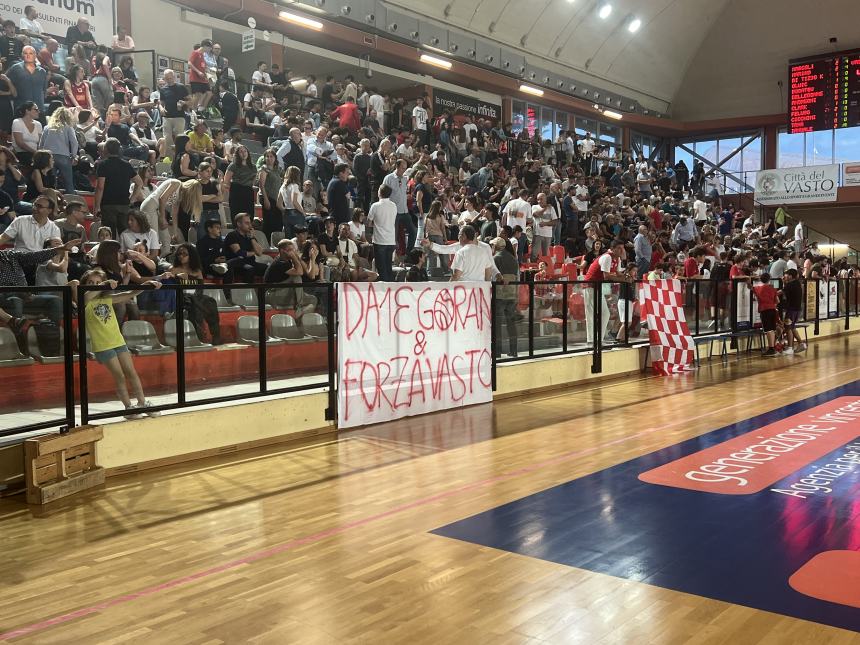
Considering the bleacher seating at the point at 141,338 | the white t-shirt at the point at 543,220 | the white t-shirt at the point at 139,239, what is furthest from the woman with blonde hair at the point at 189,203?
the white t-shirt at the point at 543,220

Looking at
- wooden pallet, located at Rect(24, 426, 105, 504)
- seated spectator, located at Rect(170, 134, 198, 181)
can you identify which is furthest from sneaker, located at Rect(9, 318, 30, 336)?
seated spectator, located at Rect(170, 134, 198, 181)

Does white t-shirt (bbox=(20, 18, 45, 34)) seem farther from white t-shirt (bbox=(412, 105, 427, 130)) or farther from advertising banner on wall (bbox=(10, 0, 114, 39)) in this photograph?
white t-shirt (bbox=(412, 105, 427, 130))

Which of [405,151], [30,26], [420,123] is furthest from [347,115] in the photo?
[30,26]

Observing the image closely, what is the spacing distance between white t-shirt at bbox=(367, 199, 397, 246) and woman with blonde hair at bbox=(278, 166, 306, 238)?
3.59ft

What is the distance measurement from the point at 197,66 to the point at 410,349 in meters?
8.59

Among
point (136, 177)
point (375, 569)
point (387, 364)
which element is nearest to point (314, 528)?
point (375, 569)

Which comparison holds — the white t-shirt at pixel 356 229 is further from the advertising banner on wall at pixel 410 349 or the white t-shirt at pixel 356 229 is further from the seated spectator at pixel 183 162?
the advertising banner on wall at pixel 410 349

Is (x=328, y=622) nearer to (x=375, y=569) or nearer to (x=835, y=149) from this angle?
(x=375, y=569)

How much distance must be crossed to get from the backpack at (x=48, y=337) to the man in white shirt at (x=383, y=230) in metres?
6.28

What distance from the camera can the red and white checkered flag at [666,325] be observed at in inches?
526

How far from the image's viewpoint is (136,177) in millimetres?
10859

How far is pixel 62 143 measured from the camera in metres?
10.8

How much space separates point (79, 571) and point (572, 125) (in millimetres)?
28964

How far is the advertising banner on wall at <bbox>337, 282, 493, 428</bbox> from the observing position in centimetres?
850
